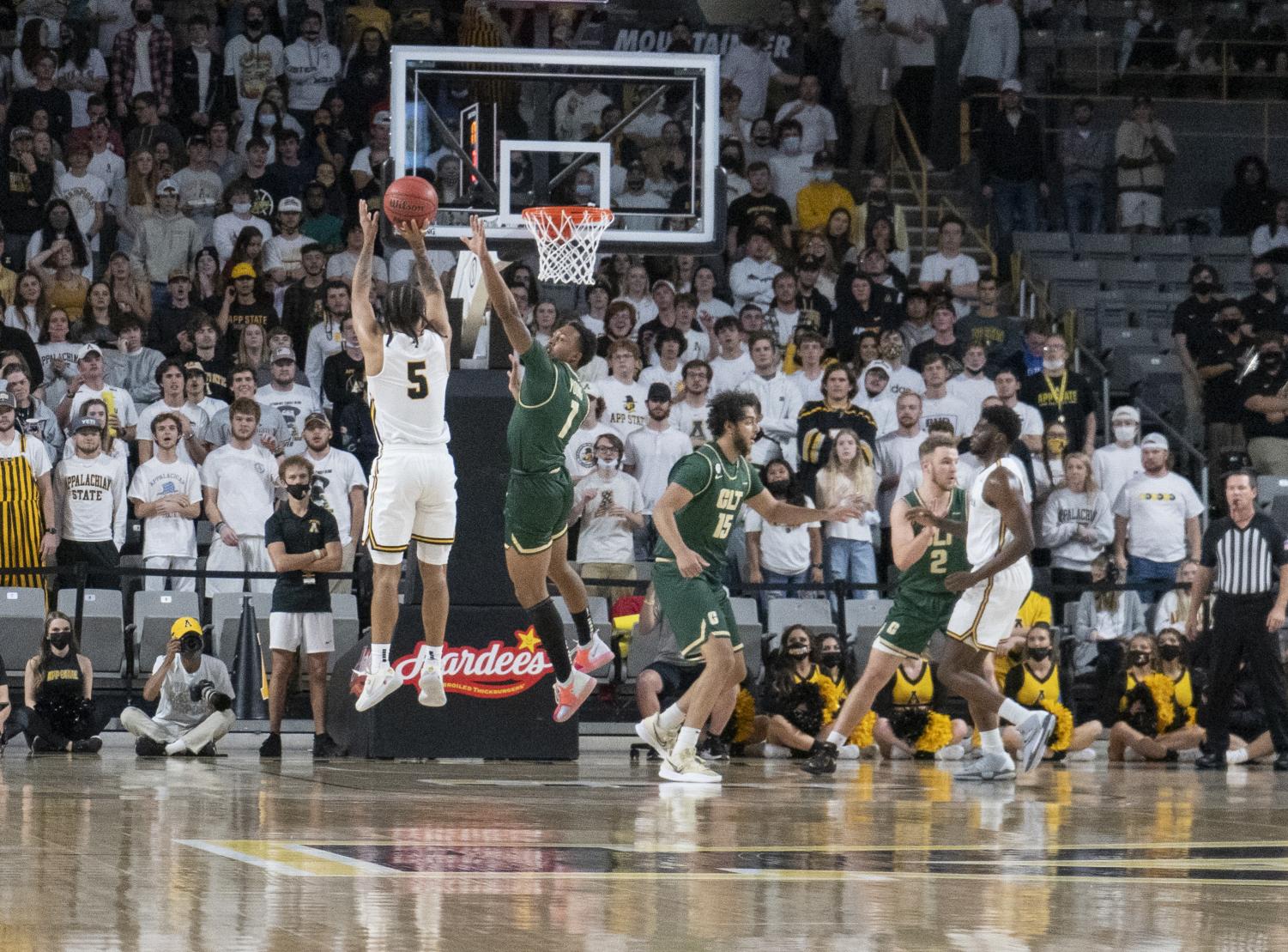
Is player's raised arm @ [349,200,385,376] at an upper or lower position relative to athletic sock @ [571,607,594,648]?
upper

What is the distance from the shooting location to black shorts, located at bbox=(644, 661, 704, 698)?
45.5 feet

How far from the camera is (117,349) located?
16.0 metres

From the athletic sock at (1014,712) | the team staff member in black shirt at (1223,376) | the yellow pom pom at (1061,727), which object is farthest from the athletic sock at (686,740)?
the team staff member in black shirt at (1223,376)

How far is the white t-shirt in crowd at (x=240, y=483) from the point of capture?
1476 centimetres

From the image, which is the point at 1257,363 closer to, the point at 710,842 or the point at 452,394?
the point at 452,394

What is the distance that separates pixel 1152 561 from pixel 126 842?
11.6 metres

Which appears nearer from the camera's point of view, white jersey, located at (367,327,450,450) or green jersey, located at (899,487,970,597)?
white jersey, located at (367,327,450,450)

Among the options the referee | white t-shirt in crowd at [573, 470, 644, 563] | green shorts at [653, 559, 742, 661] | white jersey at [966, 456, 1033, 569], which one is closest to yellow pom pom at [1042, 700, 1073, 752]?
the referee

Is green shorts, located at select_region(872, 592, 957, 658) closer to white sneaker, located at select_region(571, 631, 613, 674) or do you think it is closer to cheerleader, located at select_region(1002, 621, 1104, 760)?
white sneaker, located at select_region(571, 631, 613, 674)

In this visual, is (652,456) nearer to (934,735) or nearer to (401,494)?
(934,735)

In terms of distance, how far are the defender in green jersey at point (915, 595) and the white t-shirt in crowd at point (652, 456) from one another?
407 cm

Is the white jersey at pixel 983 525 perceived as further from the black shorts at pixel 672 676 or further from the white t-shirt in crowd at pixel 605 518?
the white t-shirt in crowd at pixel 605 518

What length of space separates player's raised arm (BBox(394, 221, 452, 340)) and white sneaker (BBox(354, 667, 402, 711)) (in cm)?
172

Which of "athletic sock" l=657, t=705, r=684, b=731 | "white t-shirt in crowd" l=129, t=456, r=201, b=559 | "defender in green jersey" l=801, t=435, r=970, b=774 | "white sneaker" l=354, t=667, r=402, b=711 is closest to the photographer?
"white sneaker" l=354, t=667, r=402, b=711
